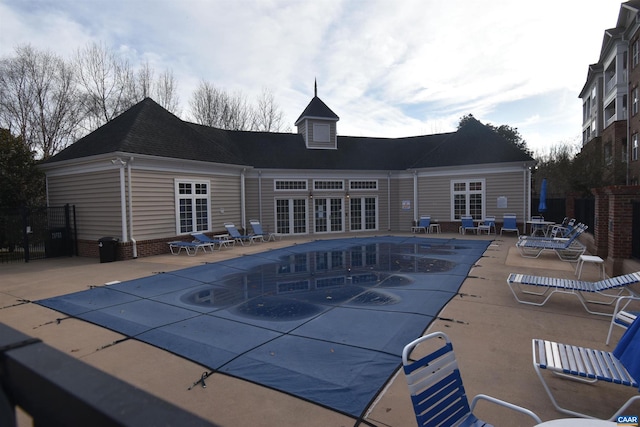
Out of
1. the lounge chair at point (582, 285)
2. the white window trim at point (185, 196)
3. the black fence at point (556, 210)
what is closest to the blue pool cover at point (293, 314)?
the lounge chair at point (582, 285)

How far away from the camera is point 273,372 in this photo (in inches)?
159

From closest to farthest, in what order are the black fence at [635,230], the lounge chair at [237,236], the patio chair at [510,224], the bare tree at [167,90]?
the black fence at [635,230] → the lounge chair at [237,236] → the patio chair at [510,224] → the bare tree at [167,90]

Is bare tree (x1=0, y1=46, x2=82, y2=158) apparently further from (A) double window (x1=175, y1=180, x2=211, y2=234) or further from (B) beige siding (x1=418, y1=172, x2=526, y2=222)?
(B) beige siding (x1=418, y1=172, x2=526, y2=222)

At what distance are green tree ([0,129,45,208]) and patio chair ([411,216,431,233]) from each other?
18.6 metres

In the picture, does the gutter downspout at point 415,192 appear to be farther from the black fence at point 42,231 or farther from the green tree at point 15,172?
the green tree at point 15,172

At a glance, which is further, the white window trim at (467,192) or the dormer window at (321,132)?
the dormer window at (321,132)

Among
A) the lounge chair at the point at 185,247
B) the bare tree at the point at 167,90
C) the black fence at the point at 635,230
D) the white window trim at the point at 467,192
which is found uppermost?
the bare tree at the point at 167,90

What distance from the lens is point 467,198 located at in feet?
63.4

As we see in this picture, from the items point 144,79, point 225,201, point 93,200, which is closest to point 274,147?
point 225,201

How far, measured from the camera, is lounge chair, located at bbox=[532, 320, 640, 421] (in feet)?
9.66

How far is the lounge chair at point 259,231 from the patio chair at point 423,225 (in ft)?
27.3

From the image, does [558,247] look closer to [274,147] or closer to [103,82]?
[274,147]

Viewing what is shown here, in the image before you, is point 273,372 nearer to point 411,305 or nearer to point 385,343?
point 385,343

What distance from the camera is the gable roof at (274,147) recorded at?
1373 centimetres
